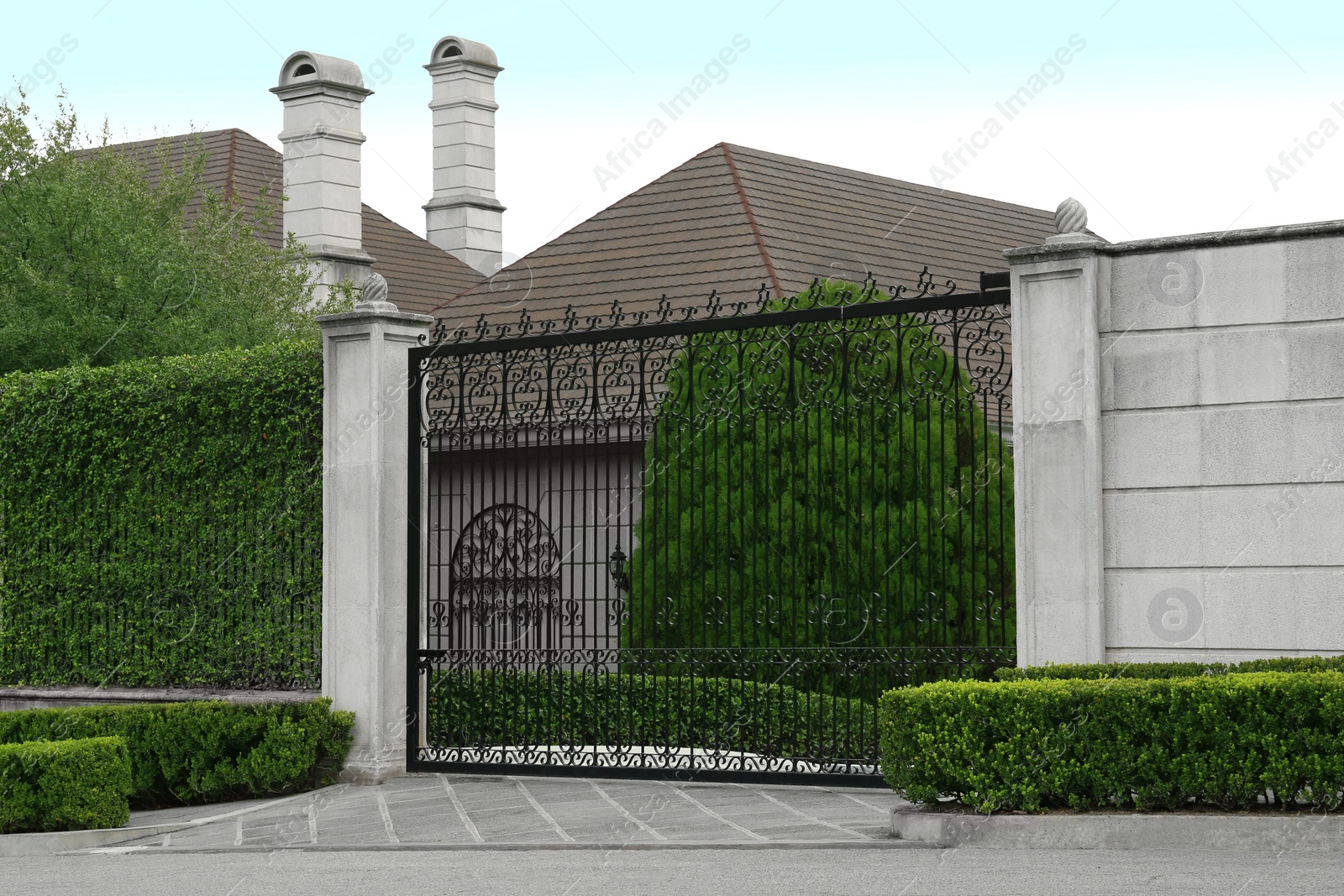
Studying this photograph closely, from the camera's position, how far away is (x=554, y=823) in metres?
10.4

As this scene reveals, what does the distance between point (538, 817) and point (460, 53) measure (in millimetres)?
24792

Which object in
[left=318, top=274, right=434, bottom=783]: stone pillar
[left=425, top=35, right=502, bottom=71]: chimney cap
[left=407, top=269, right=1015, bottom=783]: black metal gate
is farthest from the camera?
[left=425, top=35, right=502, bottom=71]: chimney cap

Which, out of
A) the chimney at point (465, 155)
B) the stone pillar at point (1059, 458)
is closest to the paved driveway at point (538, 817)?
the stone pillar at point (1059, 458)

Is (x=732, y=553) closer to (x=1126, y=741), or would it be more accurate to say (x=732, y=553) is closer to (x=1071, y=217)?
(x=1071, y=217)

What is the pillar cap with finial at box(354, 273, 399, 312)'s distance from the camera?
521 inches

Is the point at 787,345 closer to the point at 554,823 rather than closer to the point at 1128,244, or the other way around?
the point at 1128,244

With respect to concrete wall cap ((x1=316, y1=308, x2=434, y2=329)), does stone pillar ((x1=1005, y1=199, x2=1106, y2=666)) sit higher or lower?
lower

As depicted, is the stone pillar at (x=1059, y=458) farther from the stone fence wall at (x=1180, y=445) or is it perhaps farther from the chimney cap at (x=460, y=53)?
the chimney cap at (x=460, y=53)

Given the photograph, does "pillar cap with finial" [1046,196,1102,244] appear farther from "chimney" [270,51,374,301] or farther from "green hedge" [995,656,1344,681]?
"chimney" [270,51,374,301]

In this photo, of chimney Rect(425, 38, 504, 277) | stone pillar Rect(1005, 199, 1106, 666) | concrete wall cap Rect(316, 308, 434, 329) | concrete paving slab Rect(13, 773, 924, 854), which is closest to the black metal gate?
concrete wall cap Rect(316, 308, 434, 329)

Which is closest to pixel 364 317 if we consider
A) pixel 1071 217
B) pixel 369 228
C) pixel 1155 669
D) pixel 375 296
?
pixel 375 296

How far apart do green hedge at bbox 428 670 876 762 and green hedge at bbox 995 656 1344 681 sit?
98.6 inches

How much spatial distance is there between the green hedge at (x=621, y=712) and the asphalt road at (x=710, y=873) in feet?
9.78

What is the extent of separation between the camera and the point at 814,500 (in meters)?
13.6
